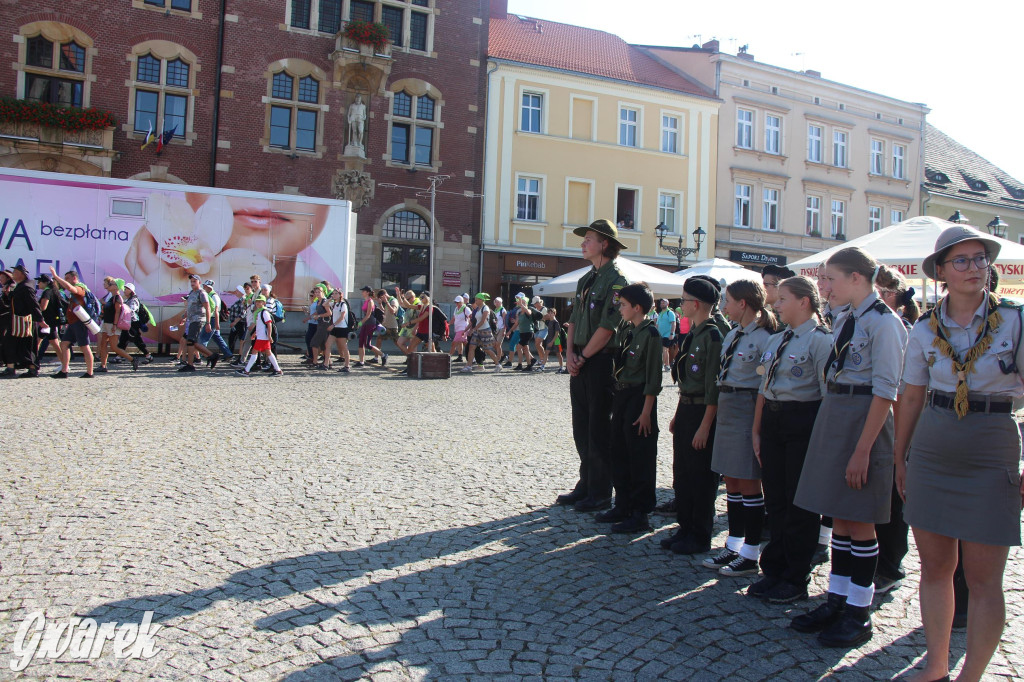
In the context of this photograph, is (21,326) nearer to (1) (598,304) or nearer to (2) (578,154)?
(1) (598,304)

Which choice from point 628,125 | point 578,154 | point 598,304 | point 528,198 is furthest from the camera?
point 628,125

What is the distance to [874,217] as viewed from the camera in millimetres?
37906

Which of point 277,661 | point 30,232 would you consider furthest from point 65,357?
point 277,661

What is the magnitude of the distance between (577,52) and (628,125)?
4256mm

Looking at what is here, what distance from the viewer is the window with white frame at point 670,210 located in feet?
108

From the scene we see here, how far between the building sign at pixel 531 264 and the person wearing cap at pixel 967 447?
26.9m

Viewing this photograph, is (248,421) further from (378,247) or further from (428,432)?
(378,247)

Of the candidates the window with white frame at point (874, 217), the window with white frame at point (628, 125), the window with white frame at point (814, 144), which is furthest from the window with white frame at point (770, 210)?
the window with white frame at point (628, 125)

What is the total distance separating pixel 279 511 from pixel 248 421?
408 centimetres

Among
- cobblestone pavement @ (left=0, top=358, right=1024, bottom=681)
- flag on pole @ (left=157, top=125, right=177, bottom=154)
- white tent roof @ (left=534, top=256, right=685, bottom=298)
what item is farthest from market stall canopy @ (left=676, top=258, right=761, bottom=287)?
flag on pole @ (left=157, top=125, right=177, bottom=154)

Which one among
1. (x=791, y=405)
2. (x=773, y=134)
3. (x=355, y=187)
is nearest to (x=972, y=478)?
(x=791, y=405)

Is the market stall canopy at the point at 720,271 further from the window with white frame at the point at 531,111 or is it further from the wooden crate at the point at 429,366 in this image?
the window with white frame at the point at 531,111

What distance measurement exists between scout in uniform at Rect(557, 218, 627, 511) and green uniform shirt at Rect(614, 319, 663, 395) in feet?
0.55

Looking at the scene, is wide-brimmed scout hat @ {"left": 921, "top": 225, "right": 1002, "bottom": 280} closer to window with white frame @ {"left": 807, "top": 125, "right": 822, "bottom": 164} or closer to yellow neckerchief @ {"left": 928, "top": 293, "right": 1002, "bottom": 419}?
yellow neckerchief @ {"left": 928, "top": 293, "right": 1002, "bottom": 419}
